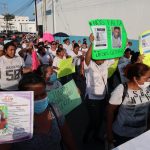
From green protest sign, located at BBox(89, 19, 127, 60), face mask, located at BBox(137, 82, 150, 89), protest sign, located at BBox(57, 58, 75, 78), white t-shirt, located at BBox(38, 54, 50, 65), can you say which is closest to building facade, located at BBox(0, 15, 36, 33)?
white t-shirt, located at BBox(38, 54, 50, 65)

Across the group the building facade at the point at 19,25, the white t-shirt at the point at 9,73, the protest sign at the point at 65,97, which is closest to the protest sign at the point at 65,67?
the white t-shirt at the point at 9,73

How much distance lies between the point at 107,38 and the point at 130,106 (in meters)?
1.86

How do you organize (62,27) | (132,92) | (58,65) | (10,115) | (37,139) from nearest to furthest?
(10,115) < (37,139) < (132,92) < (58,65) < (62,27)

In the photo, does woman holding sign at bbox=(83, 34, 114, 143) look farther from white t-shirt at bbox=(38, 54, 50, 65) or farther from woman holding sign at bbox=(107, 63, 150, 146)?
white t-shirt at bbox=(38, 54, 50, 65)

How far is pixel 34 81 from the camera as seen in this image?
2.62m

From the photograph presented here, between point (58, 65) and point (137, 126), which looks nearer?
point (137, 126)

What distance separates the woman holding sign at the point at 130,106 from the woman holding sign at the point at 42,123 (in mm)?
846

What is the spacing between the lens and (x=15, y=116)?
2.29 m

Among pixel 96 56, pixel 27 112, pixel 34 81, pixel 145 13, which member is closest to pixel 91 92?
pixel 96 56

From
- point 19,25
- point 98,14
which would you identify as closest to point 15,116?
point 98,14

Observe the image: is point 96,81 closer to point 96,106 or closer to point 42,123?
point 96,106

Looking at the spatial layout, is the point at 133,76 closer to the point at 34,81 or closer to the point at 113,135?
the point at 113,135

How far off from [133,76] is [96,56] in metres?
1.50

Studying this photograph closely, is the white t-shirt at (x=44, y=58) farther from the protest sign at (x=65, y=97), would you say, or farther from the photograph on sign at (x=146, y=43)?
the protest sign at (x=65, y=97)
